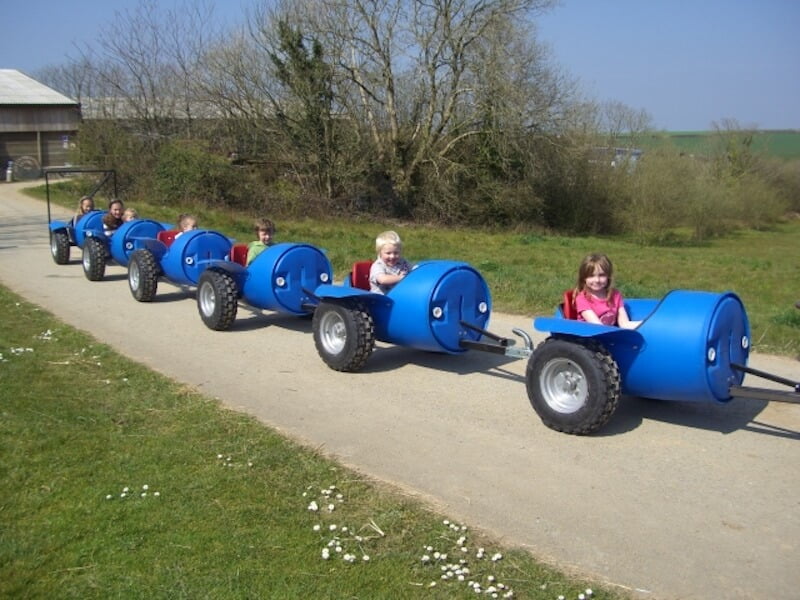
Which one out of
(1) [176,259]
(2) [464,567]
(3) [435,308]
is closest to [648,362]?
(3) [435,308]

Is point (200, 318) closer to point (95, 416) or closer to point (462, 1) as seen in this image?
point (95, 416)

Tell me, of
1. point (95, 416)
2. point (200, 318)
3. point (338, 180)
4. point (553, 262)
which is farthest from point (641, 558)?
point (338, 180)

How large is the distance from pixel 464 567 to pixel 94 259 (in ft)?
32.3

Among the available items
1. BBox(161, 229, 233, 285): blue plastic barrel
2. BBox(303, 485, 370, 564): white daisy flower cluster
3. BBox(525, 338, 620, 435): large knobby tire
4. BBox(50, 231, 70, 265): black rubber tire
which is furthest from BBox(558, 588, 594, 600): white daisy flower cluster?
BBox(50, 231, 70, 265): black rubber tire

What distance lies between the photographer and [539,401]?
5.88 m

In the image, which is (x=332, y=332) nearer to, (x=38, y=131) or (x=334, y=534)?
(x=334, y=534)

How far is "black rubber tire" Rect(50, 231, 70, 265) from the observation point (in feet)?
46.2

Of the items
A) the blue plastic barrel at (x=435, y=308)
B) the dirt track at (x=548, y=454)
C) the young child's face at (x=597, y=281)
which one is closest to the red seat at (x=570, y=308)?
the young child's face at (x=597, y=281)

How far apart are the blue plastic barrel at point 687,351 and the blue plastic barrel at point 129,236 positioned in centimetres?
833

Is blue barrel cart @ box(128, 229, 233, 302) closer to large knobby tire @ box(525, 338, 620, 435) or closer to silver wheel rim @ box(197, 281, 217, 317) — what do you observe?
silver wheel rim @ box(197, 281, 217, 317)

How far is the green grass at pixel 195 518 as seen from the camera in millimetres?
3760

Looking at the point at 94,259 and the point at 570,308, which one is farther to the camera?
the point at 94,259

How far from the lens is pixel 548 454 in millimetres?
5402

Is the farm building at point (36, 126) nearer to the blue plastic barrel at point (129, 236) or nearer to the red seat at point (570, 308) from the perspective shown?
the blue plastic barrel at point (129, 236)
